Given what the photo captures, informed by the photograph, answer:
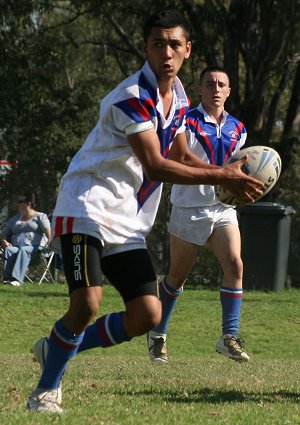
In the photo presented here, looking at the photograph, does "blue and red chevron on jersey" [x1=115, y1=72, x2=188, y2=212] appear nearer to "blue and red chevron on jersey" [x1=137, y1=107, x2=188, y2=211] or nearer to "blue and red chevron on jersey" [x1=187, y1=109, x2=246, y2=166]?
"blue and red chevron on jersey" [x1=137, y1=107, x2=188, y2=211]

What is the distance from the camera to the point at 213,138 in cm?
949

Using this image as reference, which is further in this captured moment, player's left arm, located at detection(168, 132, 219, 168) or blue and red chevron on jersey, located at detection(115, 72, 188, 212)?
player's left arm, located at detection(168, 132, 219, 168)

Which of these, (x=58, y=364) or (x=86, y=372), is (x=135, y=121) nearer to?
(x=58, y=364)

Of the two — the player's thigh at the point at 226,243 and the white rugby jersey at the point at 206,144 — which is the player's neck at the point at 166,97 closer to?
the white rugby jersey at the point at 206,144

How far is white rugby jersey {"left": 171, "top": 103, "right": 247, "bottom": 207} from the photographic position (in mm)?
9461

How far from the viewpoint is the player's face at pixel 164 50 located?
20.1 ft

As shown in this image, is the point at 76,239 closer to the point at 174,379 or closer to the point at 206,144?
the point at 174,379

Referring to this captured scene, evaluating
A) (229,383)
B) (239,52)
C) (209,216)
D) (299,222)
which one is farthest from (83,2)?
(229,383)

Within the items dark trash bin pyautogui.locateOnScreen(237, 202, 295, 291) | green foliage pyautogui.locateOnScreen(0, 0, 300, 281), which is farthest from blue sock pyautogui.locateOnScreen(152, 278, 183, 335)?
green foliage pyautogui.locateOnScreen(0, 0, 300, 281)

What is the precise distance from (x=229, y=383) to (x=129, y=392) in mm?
989

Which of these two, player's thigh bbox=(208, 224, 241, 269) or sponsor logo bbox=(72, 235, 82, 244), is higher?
sponsor logo bbox=(72, 235, 82, 244)

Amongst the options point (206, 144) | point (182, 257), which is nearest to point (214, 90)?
point (206, 144)

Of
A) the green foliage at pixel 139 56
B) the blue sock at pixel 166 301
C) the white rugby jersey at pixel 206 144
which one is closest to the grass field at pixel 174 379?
the blue sock at pixel 166 301

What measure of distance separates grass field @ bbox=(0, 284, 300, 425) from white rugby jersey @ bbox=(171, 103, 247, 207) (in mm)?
1451
